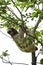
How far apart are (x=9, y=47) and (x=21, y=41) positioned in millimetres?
1000

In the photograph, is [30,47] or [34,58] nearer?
[30,47]

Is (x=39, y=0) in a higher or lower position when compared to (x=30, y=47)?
higher

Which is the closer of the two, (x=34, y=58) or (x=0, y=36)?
(x=34, y=58)

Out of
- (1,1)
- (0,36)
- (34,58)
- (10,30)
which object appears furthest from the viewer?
(0,36)

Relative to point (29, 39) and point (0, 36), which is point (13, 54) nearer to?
point (0, 36)

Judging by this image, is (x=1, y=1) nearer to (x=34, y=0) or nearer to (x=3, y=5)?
(x=3, y=5)

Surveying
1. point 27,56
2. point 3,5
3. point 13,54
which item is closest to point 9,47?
point 13,54

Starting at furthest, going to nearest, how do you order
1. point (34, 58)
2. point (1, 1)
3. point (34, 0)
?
1. point (34, 58)
2. point (1, 1)
3. point (34, 0)

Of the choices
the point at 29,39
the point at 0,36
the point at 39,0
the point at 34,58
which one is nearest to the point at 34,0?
the point at 39,0

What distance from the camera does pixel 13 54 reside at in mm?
1861

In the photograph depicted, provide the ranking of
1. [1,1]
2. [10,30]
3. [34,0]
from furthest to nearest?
1. [10,30]
2. [1,1]
3. [34,0]

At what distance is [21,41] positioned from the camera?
876 millimetres

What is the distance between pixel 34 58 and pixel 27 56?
2.09 ft

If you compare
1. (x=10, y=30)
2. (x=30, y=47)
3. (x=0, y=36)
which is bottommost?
(x=30, y=47)
